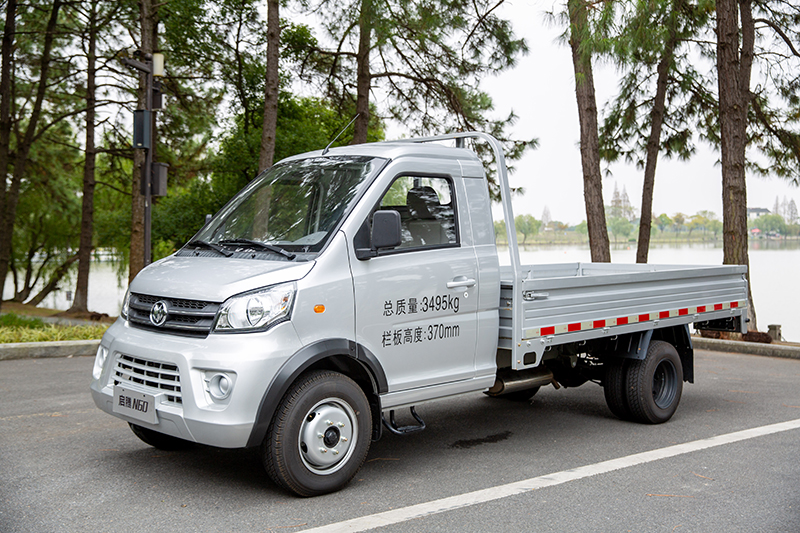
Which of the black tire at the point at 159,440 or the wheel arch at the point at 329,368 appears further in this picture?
the black tire at the point at 159,440

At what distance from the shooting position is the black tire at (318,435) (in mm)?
4617

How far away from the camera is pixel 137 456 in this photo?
225 inches

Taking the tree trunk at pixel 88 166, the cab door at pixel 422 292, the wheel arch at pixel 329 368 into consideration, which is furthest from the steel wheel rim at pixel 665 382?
the tree trunk at pixel 88 166

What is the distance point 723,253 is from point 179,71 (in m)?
14.4

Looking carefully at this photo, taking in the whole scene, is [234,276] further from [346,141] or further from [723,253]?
[346,141]

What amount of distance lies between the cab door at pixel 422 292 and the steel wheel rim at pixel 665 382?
8.24 ft

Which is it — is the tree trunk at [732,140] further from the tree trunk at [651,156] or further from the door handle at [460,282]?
the door handle at [460,282]

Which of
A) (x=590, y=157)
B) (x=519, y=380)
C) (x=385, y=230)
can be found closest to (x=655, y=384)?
(x=519, y=380)

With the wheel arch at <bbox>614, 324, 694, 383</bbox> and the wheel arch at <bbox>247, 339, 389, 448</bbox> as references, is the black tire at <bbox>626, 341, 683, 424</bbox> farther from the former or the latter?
the wheel arch at <bbox>247, 339, 389, 448</bbox>

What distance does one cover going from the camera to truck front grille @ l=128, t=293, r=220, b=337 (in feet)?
15.1

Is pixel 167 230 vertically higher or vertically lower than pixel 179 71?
lower

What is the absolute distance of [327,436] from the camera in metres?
4.81

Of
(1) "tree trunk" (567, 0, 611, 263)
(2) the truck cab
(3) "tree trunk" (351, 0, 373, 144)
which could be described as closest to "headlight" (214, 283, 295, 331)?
(2) the truck cab

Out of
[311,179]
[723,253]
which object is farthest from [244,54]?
[311,179]
